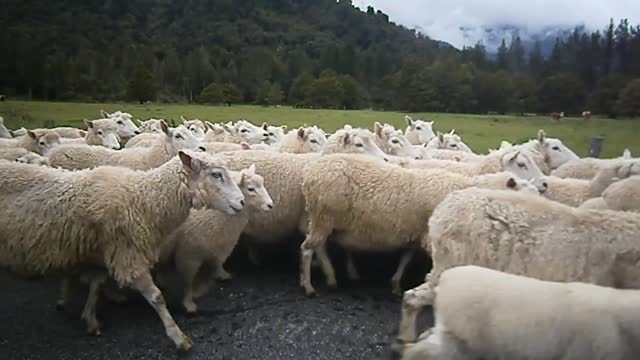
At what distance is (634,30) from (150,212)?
195 inches

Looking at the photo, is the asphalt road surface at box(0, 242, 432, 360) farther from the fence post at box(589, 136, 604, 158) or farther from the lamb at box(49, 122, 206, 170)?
the fence post at box(589, 136, 604, 158)

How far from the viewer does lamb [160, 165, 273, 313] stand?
622cm

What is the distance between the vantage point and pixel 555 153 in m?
8.81

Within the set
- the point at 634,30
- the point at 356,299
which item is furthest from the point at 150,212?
the point at 634,30

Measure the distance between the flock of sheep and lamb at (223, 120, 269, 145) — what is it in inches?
136

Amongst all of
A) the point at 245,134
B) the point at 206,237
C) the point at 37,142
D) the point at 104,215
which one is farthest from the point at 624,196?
the point at 37,142

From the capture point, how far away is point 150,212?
17.9ft

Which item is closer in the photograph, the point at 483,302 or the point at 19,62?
the point at 483,302

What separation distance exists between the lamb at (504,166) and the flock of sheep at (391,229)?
0.03 metres

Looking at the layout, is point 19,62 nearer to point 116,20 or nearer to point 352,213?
point 116,20

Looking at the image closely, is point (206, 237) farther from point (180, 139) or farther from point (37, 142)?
point (37, 142)

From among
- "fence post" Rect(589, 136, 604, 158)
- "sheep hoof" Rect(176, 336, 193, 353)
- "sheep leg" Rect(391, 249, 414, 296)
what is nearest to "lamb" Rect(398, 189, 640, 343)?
"fence post" Rect(589, 136, 604, 158)

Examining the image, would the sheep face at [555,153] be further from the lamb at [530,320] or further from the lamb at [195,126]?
the lamb at [195,126]

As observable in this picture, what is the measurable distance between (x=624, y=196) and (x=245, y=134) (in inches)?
342
